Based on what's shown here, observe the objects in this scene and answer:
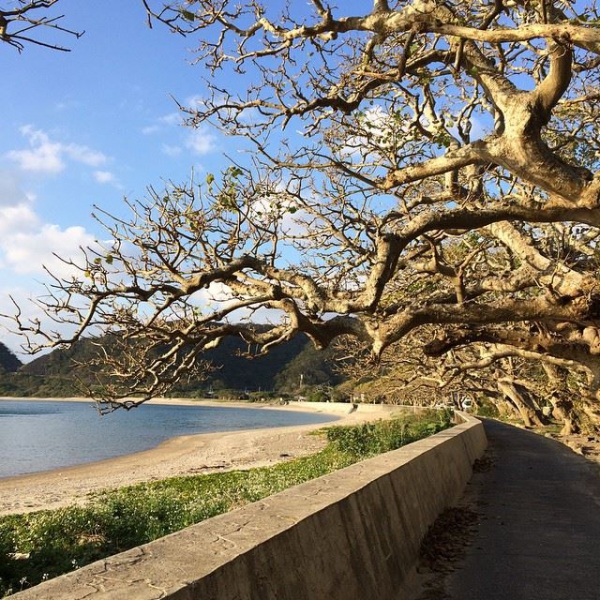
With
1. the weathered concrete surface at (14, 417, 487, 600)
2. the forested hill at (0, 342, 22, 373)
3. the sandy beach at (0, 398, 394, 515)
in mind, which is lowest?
the sandy beach at (0, 398, 394, 515)

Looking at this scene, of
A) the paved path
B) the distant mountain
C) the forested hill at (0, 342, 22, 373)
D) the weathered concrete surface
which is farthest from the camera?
the distant mountain

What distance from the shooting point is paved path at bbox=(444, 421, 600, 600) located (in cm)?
512

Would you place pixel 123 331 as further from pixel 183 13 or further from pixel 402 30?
pixel 402 30

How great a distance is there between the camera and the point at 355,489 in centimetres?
475

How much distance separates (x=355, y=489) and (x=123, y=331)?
5.64m

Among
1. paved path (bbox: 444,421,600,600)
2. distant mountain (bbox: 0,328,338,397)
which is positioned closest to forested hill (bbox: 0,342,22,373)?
distant mountain (bbox: 0,328,338,397)

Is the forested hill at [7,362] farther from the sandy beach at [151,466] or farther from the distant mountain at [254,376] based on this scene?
the sandy beach at [151,466]

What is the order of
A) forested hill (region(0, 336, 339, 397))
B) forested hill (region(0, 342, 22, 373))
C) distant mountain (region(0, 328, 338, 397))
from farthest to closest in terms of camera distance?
distant mountain (region(0, 328, 338, 397))
forested hill (region(0, 336, 339, 397))
forested hill (region(0, 342, 22, 373))

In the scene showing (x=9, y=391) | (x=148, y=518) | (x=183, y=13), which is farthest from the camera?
(x=9, y=391)

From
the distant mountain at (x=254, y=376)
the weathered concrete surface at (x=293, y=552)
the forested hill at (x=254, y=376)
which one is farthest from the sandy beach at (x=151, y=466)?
the distant mountain at (x=254, y=376)

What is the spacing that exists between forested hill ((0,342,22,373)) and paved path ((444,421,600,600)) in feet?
485

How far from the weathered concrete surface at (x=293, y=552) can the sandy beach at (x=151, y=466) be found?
14.7 m

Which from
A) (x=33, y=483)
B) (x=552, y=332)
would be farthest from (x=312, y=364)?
(x=552, y=332)

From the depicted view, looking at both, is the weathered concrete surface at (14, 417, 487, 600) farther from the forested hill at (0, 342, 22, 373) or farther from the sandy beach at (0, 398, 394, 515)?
the forested hill at (0, 342, 22, 373)
